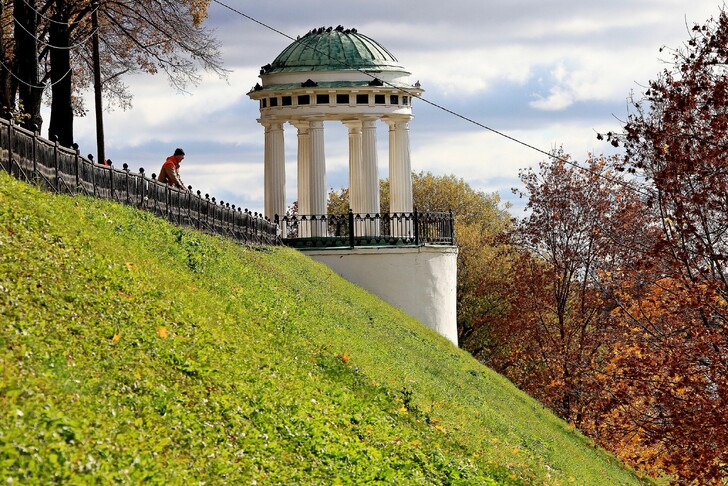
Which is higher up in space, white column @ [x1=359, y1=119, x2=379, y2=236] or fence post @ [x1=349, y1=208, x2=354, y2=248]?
white column @ [x1=359, y1=119, x2=379, y2=236]

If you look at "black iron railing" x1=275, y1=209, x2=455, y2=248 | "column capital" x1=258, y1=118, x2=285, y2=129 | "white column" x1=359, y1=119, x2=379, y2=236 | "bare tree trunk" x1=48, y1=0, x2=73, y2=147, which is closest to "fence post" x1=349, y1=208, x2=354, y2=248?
"black iron railing" x1=275, y1=209, x2=455, y2=248

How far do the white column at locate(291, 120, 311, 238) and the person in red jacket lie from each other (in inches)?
534

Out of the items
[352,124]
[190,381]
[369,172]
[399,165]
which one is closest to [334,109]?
[352,124]

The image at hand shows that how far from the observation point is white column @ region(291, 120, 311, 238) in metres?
41.3

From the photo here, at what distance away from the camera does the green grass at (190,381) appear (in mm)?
10203

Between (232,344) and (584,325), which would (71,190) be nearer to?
(232,344)

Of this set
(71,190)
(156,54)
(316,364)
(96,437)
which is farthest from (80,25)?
(96,437)

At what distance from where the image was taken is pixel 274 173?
41625mm

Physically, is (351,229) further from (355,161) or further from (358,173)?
(355,161)

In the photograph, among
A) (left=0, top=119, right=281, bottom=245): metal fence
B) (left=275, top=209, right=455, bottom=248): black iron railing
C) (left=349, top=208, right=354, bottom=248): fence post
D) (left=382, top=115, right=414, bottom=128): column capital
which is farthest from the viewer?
(left=382, top=115, right=414, bottom=128): column capital

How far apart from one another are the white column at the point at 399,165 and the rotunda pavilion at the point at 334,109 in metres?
0.03

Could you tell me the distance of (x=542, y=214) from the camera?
48.6 metres

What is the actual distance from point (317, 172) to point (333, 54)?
370cm

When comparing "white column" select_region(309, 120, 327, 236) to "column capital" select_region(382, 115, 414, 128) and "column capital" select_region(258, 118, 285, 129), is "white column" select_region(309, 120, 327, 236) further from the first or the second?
"column capital" select_region(382, 115, 414, 128)
